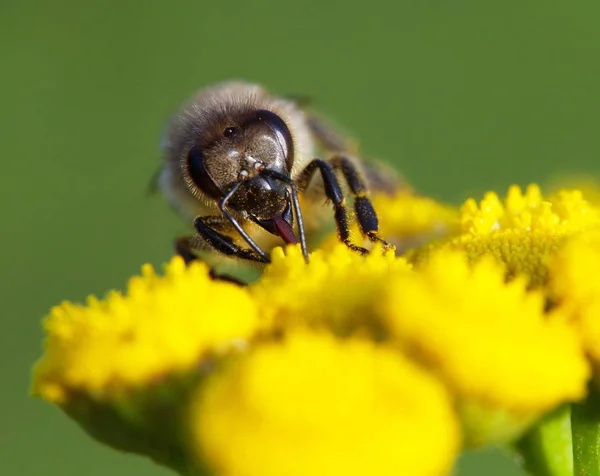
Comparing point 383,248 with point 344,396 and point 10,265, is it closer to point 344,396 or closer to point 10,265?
point 344,396

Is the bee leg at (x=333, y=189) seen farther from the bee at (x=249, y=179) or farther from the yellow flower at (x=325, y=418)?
the yellow flower at (x=325, y=418)

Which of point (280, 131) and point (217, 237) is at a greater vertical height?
point (280, 131)

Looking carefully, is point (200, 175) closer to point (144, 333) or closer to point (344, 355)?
point (144, 333)

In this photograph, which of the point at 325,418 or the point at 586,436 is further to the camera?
the point at 586,436

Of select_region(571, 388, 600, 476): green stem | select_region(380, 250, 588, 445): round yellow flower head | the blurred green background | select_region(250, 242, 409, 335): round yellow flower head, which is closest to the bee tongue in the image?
select_region(250, 242, 409, 335): round yellow flower head

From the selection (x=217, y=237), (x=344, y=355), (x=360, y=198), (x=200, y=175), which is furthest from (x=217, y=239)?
(x=344, y=355)

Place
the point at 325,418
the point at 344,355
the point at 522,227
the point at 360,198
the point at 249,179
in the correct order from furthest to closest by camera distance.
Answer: the point at 360,198 < the point at 249,179 < the point at 522,227 < the point at 344,355 < the point at 325,418

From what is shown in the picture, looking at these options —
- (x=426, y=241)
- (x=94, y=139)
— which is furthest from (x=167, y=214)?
(x=426, y=241)
